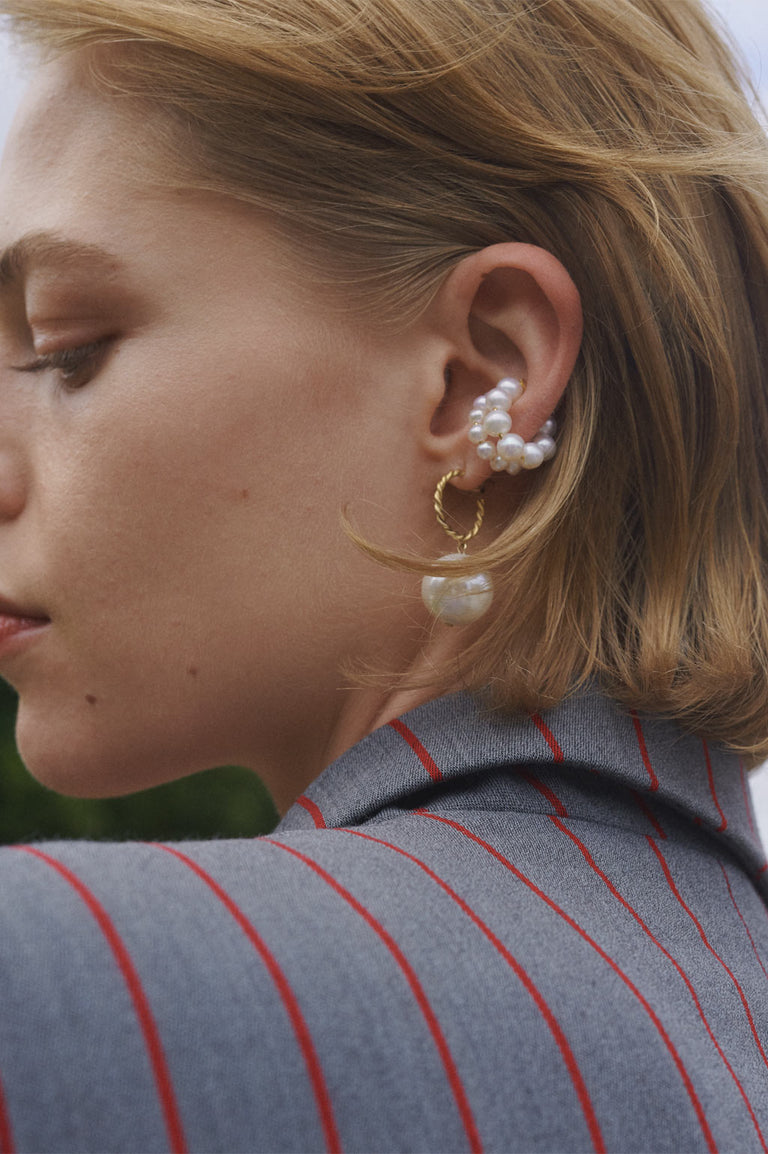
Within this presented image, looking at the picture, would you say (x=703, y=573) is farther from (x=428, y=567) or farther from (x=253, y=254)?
(x=253, y=254)

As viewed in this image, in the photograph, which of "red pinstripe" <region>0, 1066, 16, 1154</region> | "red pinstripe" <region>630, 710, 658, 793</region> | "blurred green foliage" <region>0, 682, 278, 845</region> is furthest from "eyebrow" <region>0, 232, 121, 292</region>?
"blurred green foliage" <region>0, 682, 278, 845</region>

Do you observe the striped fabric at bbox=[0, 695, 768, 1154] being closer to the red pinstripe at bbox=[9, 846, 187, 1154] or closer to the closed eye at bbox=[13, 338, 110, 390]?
the red pinstripe at bbox=[9, 846, 187, 1154]

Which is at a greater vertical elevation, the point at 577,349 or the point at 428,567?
the point at 577,349

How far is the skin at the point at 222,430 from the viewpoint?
1094 mm

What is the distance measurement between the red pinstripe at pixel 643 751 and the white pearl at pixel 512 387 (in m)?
0.30

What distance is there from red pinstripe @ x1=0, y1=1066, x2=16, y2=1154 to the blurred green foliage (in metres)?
3.52

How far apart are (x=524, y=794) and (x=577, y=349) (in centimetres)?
40

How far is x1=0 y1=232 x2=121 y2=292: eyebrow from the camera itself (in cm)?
110

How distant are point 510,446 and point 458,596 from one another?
140 millimetres

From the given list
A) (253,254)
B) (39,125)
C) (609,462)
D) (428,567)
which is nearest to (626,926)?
(428,567)

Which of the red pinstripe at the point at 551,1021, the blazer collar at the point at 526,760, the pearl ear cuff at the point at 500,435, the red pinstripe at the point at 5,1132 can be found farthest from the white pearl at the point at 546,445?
the red pinstripe at the point at 5,1132

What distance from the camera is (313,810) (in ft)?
A: 3.62

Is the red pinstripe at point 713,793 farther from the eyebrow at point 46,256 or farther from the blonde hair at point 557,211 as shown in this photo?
the eyebrow at point 46,256

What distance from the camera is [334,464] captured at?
1.10m
